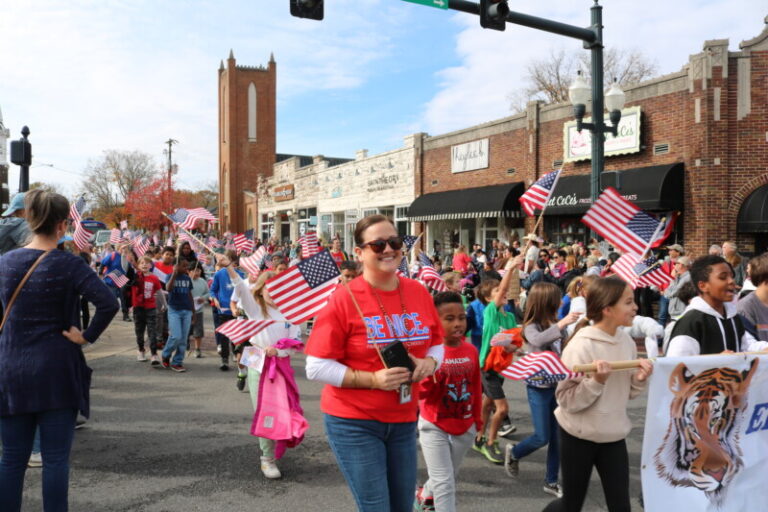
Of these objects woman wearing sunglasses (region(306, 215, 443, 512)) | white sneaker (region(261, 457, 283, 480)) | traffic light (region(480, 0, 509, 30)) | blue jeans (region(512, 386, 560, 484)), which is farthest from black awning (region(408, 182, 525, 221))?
woman wearing sunglasses (region(306, 215, 443, 512))

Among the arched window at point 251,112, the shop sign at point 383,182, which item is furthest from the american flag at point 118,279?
the arched window at point 251,112

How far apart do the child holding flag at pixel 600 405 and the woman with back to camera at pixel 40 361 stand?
2.65 meters

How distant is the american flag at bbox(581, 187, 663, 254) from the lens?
682 cm

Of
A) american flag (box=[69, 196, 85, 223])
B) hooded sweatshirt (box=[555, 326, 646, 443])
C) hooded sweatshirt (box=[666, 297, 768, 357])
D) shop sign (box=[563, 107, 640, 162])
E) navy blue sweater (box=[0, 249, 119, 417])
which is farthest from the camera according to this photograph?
shop sign (box=[563, 107, 640, 162])

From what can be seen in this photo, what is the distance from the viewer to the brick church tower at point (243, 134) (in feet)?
197

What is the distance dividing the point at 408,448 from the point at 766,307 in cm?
318

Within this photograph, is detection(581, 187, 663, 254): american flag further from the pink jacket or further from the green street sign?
the pink jacket

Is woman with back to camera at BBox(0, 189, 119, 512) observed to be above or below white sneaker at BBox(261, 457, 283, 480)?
above

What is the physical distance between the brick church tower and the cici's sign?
14379 mm

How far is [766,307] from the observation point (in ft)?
14.5

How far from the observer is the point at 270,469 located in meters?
4.91

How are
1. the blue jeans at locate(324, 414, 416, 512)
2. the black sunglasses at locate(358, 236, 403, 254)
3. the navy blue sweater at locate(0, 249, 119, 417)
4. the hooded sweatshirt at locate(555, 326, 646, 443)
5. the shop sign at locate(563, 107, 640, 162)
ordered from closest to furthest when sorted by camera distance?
the blue jeans at locate(324, 414, 416, 512) < the black sunglasses at locate(358, 236, 403, 254) < the navy blue sweater at locate(0, 249, 119, 417) < the hooded sweatshirt at locate(555, 326, 646, 443) < the shop sign at locate(563, 107, 640, 162)

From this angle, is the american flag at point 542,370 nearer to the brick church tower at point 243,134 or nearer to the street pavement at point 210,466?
the street pavement at point 210,466

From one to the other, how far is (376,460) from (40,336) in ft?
6.16
